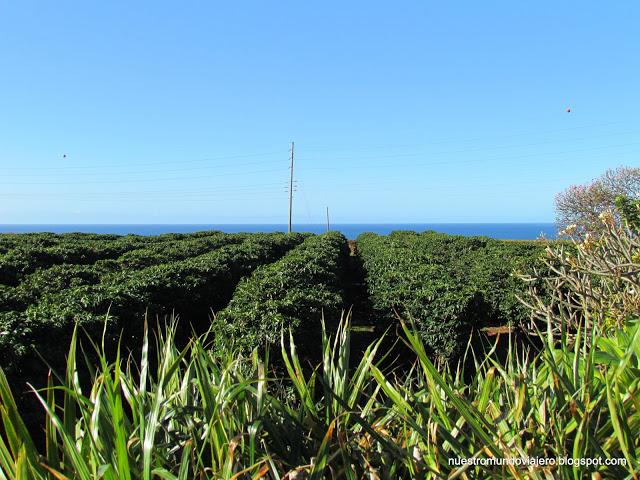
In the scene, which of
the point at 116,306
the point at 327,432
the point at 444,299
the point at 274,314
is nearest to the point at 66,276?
the point at 116,306

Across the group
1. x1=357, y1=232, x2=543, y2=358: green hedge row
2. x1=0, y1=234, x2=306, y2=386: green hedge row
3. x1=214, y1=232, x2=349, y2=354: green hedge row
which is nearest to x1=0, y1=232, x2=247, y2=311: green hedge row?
x1=0, y1=234, x2=306, y2=386: green hedge row

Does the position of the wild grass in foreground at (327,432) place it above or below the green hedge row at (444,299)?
above

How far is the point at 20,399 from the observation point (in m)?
4.25

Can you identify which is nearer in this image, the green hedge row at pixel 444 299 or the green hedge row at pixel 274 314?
the green hedge row at pixel 274 314

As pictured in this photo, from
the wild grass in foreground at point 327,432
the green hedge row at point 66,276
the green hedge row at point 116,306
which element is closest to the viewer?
the wild grass in foreground at point 327,432

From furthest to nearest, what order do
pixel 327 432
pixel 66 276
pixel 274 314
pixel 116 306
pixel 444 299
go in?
pixel 66 276
pixel 444 299
pixel 116 306
pixel 274 314
pixel 327 432

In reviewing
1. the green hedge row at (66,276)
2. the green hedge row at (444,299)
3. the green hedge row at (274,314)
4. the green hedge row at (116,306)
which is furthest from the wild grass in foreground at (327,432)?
the green hedge row at (66,276)

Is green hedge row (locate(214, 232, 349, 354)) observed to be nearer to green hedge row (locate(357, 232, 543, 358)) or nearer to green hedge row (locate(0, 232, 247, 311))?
green hedge row (locate(357, 232, 543, 358))

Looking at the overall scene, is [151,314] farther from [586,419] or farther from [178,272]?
[586,419]

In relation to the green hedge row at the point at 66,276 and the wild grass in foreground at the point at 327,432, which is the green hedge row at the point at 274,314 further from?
the green hedge row at the point at 66,276

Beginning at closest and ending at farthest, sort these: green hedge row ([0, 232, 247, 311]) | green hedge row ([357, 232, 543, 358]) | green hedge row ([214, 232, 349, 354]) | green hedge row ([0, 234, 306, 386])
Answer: green hedge row ([0, 234, 306, 386]), green hedge row ([214, 232, 349, 354]), green hedge row ([0, 232, 247, 311]), green hedge row ([357, 232, 543, 358])

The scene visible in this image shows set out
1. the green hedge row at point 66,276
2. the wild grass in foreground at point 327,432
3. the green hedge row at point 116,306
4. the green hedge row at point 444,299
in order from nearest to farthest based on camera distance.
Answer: the wild grass in foreground at point 327,432 → the green hedge row at point 116,306 → the green hedge row at point 66,276 → the green hedge row at point 444,299

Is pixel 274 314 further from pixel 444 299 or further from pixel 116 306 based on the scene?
pixel 444 299

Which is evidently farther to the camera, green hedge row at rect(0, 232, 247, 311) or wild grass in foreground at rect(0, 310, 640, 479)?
green hedge row at rect(0, 232, 247, 311)
